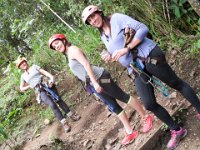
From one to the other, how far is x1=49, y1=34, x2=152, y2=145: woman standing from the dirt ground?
0.56 feet

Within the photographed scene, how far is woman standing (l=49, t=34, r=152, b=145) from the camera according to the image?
4.55m

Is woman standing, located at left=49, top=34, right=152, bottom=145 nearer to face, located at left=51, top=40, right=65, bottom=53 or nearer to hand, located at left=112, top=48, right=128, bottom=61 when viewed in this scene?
face, located at left=51, top=40, right=65, bottom=53

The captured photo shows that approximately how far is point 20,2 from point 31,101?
3.23 m

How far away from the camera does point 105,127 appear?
6.28m

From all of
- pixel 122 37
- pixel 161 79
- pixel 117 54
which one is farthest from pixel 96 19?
pixel 161 79

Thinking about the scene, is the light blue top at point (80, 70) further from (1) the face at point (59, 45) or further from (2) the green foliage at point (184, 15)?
(2) the green foliage at point (184, 15)

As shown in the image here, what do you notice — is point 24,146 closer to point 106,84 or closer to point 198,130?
point 106,84

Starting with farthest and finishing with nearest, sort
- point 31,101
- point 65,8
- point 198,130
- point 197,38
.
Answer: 1. point 65,8
2. point 31,101
3. point 197,38
4. point 198,130

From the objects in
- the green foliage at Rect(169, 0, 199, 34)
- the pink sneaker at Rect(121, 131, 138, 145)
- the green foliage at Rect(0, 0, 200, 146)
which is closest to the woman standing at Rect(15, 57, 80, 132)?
the green foliage at Rect(0, 0, 200, 146)

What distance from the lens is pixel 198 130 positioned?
190 inches

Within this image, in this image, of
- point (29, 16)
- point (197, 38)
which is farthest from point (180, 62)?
point (29, 16)

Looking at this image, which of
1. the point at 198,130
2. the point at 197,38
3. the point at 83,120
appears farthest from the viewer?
the point at 83,120

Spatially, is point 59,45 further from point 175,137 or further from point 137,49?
point 175,137

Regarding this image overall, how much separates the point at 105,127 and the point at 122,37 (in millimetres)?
2498
